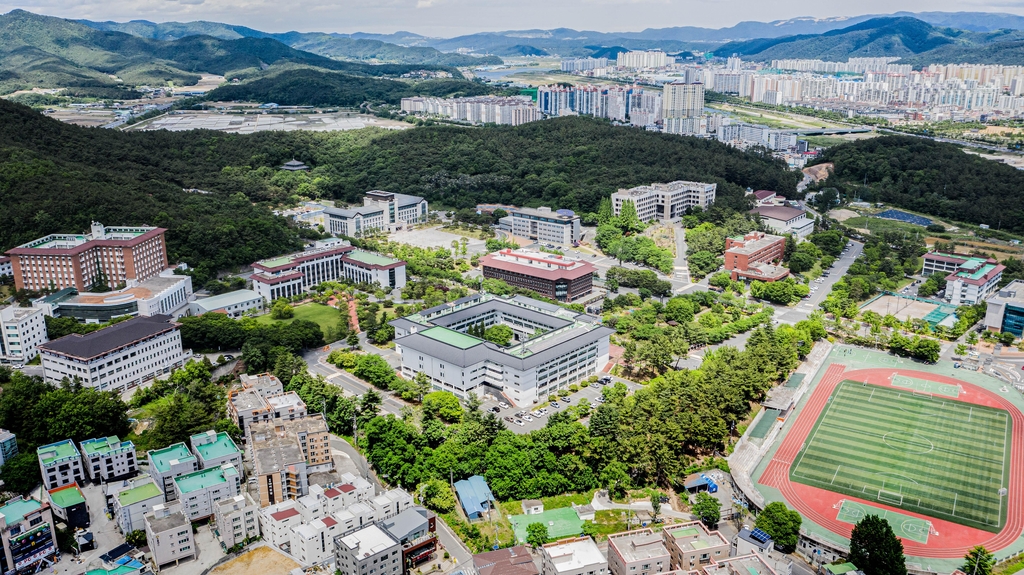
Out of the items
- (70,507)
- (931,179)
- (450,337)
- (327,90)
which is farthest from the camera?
(327,90)

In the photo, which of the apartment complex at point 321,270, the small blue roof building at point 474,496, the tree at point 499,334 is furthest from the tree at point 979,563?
the apartment complex at point 321,270

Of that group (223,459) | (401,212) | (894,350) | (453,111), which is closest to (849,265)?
(894,350)

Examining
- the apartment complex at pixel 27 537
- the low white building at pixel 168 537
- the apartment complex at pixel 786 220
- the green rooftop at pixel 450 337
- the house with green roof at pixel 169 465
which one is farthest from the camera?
the apartment complex at pixel 786 220

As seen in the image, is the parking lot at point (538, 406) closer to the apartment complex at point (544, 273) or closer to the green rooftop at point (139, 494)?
the apartment complex at point (544, 273)

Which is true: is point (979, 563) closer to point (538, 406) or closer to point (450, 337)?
→ point (538, 406)

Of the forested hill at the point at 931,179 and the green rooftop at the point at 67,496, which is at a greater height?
the forested hill at the point at 931,179

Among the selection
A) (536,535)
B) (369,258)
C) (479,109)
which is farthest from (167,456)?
(479,109)

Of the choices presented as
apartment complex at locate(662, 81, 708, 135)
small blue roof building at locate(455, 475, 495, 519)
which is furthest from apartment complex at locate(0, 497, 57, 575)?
apartment complex at locate(662, 81, 708, 135)
